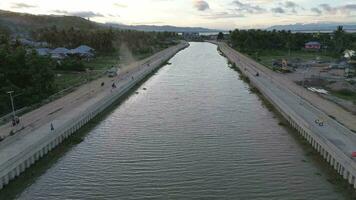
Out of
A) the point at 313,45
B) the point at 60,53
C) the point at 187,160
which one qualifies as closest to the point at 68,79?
the point at 60,53

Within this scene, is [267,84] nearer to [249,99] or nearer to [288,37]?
[249,99]

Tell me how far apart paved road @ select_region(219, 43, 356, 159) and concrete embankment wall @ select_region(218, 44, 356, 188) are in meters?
0.23

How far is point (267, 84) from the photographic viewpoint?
227 feet

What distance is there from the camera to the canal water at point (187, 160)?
29.1 m

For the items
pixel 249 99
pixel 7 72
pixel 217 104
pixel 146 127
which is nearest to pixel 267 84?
pixel 249 99

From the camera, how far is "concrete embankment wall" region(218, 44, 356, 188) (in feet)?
96.7

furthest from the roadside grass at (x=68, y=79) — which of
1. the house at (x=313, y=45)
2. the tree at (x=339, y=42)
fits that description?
the house at (x=313, y=45)

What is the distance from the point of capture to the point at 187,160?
35031 mm

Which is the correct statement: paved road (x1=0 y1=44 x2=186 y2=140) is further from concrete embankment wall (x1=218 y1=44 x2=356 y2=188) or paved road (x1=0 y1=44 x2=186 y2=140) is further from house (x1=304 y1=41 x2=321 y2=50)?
house (x1=304 y1=41 x2=321 y2=50)

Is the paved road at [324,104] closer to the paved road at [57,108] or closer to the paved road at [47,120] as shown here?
the paved road at [47,120]

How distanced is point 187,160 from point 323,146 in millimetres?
11459

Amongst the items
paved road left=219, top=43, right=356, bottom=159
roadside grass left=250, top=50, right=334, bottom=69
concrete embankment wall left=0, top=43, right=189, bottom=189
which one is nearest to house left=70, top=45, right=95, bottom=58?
concrete embankment wall left=0, top=43, right=189, bottom=189

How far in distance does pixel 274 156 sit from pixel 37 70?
106ft

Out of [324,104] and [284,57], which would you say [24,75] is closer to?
[324,104]
